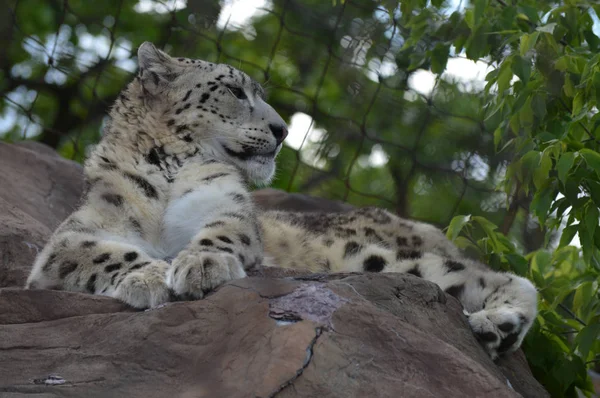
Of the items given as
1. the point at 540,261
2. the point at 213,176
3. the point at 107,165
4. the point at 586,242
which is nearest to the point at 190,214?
the point at 213,176

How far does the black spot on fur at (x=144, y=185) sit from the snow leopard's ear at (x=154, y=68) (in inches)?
14.2

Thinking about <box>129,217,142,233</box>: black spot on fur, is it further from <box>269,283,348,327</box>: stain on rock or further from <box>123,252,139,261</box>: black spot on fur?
<box>269,283,348,327</box>: stain on rock

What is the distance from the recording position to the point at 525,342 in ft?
7.88

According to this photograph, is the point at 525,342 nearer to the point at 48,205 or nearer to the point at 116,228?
the point at 116,228

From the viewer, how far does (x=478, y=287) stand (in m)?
2.36

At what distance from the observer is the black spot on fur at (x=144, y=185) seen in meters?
2.26

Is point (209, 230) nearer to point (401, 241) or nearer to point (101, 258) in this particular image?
point (101, 258)

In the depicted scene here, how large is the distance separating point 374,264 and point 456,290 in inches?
11.1

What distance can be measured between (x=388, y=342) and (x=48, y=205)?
188cm

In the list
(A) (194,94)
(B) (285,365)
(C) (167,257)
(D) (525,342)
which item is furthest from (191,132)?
(B) (285,365)

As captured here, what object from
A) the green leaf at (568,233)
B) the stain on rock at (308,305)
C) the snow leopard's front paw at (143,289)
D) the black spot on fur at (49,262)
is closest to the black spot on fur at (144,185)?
the black spot on fur at (49,262)

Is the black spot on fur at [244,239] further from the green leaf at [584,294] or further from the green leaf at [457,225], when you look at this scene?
the green leaf at [584,294]

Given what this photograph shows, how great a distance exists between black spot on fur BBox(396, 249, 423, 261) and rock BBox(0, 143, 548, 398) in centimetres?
70

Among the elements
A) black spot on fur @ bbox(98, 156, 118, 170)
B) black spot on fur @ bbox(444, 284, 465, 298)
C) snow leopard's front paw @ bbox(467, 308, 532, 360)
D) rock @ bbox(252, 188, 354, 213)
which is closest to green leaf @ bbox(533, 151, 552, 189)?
snow leopard's front paw @ bbox(467, 308, 532, 360)
